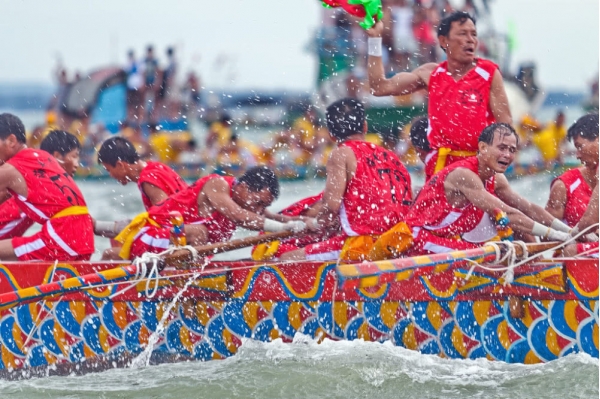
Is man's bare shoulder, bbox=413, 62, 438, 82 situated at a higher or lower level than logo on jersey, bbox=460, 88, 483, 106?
higher

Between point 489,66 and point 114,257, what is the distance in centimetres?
309

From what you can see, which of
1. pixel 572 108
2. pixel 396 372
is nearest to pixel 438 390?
pixel 396 372

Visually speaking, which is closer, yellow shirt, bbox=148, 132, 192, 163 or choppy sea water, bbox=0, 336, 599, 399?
choppy sea water, bbox=0, 336, 599, 399

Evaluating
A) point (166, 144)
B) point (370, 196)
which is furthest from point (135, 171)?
point (166, 144)

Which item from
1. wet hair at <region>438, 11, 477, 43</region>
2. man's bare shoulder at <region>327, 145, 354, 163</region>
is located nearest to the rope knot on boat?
man's bare shoulder at <region>327, 145, 354, 163</region>

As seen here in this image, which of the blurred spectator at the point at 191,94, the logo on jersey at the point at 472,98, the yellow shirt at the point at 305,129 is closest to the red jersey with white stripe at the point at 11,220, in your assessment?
the logo on jersey at the point at 472,98

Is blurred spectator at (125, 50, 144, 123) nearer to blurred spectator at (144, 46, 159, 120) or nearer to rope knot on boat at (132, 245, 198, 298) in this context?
blurred spectator at (144, 46, 159, 120)

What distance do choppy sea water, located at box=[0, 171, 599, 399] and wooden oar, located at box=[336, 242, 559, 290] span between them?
0.70m

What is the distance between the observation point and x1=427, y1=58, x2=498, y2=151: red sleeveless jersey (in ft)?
22.3

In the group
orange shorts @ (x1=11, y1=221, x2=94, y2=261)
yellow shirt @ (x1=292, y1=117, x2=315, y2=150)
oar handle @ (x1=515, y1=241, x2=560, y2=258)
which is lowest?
yellow shirt @ (x1=292, y1=117, x2=315, y2=150)

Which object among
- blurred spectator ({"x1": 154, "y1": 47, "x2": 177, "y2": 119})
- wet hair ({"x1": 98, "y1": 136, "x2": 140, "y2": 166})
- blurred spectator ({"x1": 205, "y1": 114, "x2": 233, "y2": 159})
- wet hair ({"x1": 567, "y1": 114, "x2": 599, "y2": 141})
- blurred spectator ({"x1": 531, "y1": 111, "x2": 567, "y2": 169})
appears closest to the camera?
wet hair ({"x1": 567, "y1": 114, "x2": 599, "y2": 141})

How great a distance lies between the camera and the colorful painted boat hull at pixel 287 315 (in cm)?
589

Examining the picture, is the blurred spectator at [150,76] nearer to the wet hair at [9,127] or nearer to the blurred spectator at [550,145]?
the blurred spectator at [550,145]

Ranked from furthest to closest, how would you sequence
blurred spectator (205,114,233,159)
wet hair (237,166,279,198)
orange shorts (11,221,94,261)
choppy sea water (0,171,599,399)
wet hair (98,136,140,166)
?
blurred spectator (205,114,233,159), wet hair (98,136,140,166), wet hair (237,166,279,198), orange shorts (11,221,94,261), choppy sea water (0,171,599,399)
